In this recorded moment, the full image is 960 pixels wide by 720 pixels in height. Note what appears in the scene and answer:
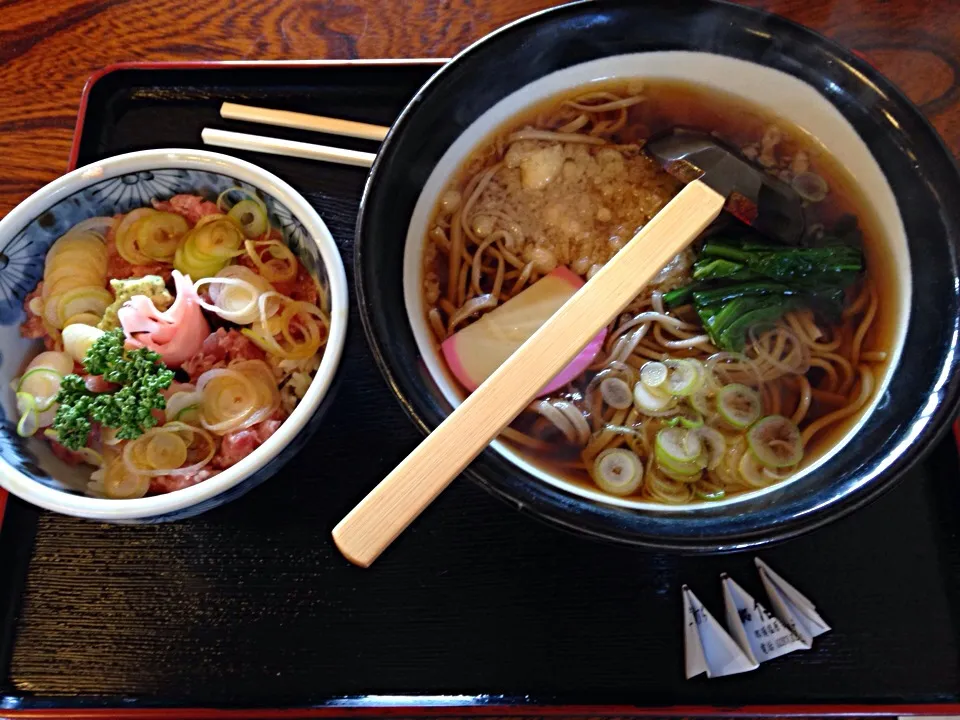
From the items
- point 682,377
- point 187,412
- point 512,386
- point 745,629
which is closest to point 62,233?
point 187,412

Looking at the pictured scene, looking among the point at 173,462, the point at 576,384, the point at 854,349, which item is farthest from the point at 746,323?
the point at 173,462

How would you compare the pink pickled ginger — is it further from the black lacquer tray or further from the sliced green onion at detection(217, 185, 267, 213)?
the black lacquer tray

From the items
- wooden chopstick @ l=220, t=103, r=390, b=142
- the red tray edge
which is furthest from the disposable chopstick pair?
the red tray edge

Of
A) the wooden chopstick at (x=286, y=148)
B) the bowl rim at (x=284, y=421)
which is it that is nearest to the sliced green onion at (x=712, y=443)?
the bowl rim at (x=284, y=421)

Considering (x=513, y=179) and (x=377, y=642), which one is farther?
(x=513, y=179)

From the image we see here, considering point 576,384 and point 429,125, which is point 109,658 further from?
point 429,125

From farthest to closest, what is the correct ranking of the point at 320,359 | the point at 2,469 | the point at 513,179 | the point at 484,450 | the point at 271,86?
the point at 271,86
the point at 513,179
the point at 320,359
the point at 2,469
the point at 484,450

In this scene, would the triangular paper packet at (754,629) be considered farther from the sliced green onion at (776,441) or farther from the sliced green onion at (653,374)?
the sliced green onion at (653,374)
